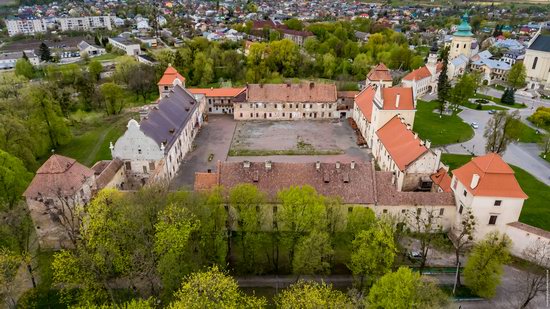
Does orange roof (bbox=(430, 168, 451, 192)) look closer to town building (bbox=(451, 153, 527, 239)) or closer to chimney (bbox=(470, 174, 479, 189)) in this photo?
town building (bbox=(451, 153, 527, 239))

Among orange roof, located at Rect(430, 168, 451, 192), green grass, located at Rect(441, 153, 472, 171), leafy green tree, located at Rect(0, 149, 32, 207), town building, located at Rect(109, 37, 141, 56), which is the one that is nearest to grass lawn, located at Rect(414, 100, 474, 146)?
green grass, located at Rect(441, 153, 472, 171)

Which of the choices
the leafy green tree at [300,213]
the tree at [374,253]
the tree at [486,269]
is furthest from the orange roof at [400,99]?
the tree at [374,253]

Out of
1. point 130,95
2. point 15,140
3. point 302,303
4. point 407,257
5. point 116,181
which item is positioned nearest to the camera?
point 302,303

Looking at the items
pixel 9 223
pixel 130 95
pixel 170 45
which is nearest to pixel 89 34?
pixel 170 45

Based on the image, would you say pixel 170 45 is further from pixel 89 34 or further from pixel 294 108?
pixel 294 108

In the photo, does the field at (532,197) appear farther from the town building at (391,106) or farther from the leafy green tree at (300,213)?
the leafy green tree at (300,213)

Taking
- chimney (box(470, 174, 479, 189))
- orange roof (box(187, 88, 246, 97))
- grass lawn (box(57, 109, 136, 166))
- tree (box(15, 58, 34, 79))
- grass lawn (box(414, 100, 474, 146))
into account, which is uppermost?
chimney (box(470, 174, 479, 189))
